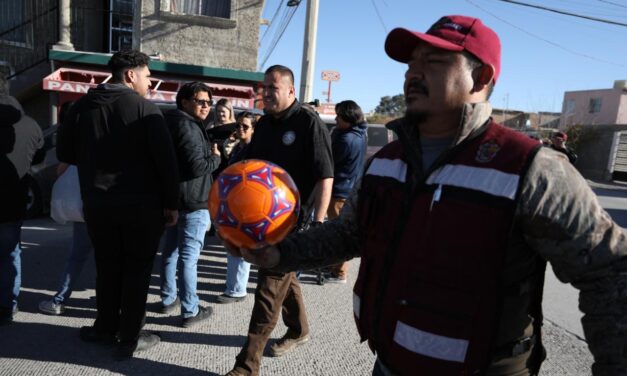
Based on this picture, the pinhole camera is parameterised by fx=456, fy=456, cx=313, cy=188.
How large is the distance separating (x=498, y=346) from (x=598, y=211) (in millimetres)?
531

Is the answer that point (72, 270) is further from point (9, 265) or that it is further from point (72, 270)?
point (9, 265)

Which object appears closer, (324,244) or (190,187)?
(324,244)

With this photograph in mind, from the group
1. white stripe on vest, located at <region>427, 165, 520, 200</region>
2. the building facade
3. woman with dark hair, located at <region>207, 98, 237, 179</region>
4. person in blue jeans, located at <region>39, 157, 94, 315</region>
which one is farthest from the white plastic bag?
the building facade

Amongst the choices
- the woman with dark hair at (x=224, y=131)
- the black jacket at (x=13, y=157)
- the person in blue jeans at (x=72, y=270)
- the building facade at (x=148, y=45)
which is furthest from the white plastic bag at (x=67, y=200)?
the building facade at (x=148, y=45)

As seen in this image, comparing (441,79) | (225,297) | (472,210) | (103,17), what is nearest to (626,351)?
(472,210)

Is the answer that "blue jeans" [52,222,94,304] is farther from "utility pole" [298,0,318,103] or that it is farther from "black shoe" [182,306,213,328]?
"utility pole" [298,0,318,103]

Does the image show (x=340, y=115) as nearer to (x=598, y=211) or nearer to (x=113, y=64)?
(x=113, y=64)

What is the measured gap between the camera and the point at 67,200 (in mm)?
3986

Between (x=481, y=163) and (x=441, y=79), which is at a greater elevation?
(x=441, y=79)

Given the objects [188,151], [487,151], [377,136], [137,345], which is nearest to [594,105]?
[377,136]

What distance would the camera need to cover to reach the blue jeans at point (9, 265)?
3.67 metres

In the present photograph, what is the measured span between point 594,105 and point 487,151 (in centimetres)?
4768

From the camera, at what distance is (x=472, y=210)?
1430mm

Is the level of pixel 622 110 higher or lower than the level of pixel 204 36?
higher
